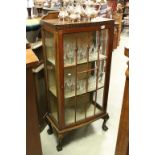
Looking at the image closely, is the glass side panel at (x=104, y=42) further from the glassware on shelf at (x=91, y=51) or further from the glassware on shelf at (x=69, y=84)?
the glassware on shelf at (x=69, y=84)

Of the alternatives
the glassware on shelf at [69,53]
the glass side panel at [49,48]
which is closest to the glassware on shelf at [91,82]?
the glassware on shelf at [69,53]

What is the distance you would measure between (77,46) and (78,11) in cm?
30

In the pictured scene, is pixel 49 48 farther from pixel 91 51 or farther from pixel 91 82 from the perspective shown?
pixel 91 82

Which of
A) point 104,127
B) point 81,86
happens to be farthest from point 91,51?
point 104,127

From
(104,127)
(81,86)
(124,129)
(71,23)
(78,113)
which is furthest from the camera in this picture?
(104,127)

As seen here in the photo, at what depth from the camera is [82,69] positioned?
1811 millimetres

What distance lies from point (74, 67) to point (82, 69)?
11cm

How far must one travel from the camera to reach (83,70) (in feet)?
5.97

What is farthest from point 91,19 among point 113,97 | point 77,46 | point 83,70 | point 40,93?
point 113,97

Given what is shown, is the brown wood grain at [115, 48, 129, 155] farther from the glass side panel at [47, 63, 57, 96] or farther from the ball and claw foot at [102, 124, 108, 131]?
the ball and claw foot at [102, 124, 108, 131]

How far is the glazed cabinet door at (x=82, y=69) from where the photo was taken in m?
1.67
